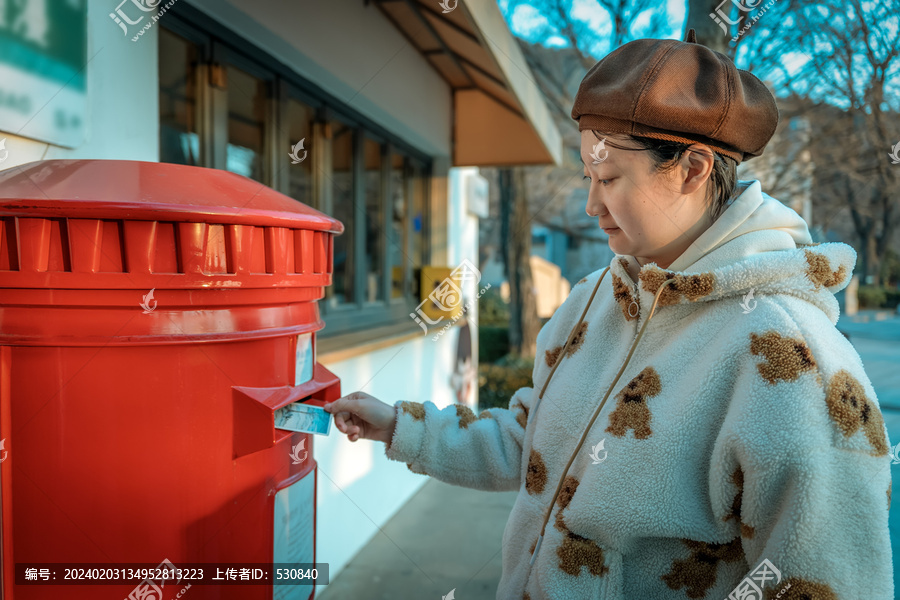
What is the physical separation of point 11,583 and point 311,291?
0.75 metres

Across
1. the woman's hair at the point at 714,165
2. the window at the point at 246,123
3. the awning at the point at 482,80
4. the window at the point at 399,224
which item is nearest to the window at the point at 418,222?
the window at the point at 399,224

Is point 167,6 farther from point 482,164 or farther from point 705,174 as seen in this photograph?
point 482,164

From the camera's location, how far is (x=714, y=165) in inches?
45.6

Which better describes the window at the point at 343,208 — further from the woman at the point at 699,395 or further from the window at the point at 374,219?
the woman at the point at 699,395

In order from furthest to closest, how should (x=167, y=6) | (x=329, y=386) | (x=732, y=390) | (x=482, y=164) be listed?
(x=482, y=164) → (x=167, y=6) → (x=329, y=386) → (x=732, y=390)

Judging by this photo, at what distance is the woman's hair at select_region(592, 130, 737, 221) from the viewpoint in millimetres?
1138

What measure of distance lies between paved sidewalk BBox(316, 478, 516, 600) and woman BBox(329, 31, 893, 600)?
2302 mm

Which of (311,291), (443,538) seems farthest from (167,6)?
(443,538)

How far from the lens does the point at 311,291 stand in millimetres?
1364

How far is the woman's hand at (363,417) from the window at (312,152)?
4.87 feet

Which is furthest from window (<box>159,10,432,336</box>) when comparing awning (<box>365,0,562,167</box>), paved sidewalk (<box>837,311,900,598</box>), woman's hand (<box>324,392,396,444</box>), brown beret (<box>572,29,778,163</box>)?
paved sidewalk (<box>837,311,900,598</box>)

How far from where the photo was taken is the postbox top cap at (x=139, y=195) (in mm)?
1007

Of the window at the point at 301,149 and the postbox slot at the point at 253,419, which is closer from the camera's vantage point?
the postbox slot at the point at 253,419

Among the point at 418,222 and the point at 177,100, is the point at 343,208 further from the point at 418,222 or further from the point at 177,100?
the point at 177,100
